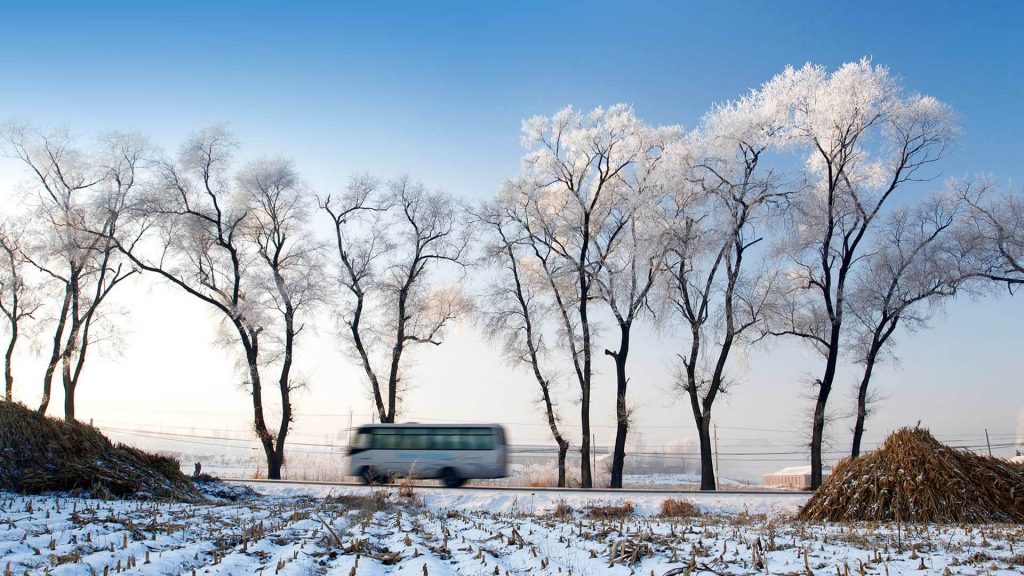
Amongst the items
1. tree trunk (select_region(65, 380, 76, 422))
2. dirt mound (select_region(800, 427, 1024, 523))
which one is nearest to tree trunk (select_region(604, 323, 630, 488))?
dirt mound (select_region(800, 427, 1024, 523))

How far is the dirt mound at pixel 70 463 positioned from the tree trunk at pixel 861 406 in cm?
2142

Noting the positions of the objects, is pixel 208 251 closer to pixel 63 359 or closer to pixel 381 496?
pixel 63 359

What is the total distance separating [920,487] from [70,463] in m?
11.7

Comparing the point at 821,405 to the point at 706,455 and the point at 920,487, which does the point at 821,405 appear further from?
the point at 920,487

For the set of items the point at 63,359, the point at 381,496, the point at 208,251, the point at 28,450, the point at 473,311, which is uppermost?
the point at 208,251

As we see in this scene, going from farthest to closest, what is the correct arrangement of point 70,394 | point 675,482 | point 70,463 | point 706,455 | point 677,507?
1. point 675,482
2. point 70,394
3. point 706,455
4. point 677,507
5. point 70,463

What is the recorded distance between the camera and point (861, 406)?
23562 mm

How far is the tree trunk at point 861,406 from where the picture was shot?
77.0 feet

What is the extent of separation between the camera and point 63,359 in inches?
1080

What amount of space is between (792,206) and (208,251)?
22715mm

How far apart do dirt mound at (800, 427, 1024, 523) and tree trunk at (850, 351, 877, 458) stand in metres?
15.3

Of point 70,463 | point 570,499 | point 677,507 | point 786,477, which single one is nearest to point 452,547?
point 70,463

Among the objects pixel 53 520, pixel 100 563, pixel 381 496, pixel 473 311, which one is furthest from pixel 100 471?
pixel 473 311

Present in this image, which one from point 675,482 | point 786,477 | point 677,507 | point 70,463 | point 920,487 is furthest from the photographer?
point 786,477
